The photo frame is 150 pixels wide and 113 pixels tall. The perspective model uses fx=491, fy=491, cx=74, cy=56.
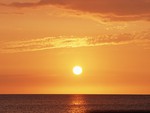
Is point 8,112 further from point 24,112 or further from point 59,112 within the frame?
point 59,112

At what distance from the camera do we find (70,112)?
5536 inches

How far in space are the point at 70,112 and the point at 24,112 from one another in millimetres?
13204

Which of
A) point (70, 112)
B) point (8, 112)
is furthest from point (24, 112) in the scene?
point (70, 112)

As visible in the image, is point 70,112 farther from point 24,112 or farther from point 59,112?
point 24,112

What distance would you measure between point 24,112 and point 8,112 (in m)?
4.58

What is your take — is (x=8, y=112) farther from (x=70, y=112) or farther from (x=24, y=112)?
(x=70, y=112)

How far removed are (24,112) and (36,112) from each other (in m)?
4.76

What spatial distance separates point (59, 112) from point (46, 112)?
12.2ft

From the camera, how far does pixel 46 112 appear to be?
13925 cm

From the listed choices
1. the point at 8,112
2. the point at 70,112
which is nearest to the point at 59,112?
the point at 70,112

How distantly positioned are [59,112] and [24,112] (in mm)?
10125

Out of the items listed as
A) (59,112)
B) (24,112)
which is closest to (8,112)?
(24,112)

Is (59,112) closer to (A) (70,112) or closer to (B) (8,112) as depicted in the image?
(A) (70,112)

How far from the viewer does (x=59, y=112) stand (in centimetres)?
13988
